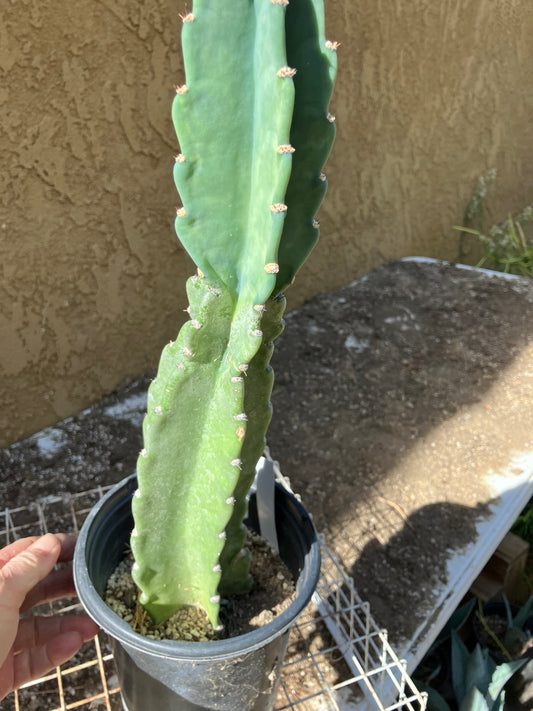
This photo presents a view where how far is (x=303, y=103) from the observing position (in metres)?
0.60

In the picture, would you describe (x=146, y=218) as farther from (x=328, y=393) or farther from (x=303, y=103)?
(x=303, y=103)

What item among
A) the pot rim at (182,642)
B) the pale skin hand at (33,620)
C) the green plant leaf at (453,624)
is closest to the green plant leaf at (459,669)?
the green plant leaf at (453,624)

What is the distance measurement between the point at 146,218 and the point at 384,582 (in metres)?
1.26

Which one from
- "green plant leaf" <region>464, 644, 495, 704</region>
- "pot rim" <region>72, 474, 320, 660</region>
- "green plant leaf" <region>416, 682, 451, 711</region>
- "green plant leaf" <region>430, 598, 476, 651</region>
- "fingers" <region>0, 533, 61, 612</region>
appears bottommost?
"green plant leaf" <region>430, 598, 476, 651</region>

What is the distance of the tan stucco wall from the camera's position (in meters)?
1.53

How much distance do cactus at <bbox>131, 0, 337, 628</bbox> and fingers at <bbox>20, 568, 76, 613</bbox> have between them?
20 cm

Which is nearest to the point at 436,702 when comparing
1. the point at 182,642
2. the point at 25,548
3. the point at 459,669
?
the point at 459,669

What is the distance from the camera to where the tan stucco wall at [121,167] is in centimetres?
153

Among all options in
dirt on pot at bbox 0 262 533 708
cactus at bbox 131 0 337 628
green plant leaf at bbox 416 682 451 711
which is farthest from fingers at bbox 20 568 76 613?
green plant leaf at bbox 416 682 451 711

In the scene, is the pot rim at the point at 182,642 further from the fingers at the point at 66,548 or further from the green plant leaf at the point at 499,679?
the green plant leaf at the point at 499,679

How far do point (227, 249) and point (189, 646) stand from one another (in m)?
0.49

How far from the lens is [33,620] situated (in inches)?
37.2

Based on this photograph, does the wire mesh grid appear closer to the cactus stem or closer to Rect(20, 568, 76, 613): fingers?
Rect(20, 568, 76, 613): fingers

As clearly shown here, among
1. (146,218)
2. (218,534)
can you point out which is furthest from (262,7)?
(146,218)
